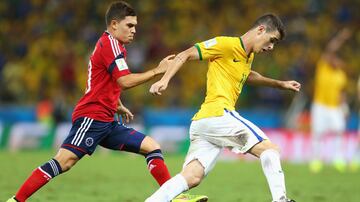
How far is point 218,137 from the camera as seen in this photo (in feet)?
26.1

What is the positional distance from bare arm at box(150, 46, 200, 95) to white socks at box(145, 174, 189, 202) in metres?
0.93

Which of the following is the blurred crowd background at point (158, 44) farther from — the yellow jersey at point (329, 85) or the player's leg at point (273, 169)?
the player's leg at point (273, 169)

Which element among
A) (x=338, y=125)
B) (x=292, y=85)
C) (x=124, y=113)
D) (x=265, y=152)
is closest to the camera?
(x=265, y=152)

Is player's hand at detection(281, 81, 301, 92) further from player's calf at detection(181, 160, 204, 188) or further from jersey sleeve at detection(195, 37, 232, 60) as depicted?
player's calf at detection(181, 160, 204, 188)

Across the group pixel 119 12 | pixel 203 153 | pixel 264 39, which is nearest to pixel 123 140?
pixel 203 153

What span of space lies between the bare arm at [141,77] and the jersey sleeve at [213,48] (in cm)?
32

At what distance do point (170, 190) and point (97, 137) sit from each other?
4.25 ft

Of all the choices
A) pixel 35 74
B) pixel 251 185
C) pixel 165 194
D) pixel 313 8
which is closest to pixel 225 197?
pixel 251 185

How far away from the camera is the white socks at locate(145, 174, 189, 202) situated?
7.51 m

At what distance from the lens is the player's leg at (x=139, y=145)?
869 centimetres

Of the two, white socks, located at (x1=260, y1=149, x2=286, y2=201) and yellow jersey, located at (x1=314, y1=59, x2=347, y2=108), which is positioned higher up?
yellow jersey, located at (x1=314, y1=59, x2=347, y2=108)

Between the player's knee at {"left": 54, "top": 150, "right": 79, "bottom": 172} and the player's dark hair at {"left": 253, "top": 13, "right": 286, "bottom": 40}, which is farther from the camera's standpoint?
the player's knee at {"left": 54, "top": 150, "right": 79, "bottom": 172}

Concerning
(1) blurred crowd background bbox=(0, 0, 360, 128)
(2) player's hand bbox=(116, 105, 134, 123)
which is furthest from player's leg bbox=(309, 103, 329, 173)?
(2) player's hand bbox=(116, 105, 134, 123)

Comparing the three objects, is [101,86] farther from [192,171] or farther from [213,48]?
[192,171]
